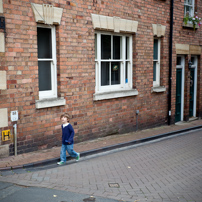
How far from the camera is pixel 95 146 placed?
864 centimetres

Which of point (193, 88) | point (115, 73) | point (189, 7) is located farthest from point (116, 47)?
point (193, 88)

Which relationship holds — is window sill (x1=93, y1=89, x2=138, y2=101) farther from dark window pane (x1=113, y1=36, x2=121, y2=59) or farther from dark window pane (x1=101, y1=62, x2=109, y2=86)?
dark window pane (x1=113, y1=36, x2=121, y2=59)

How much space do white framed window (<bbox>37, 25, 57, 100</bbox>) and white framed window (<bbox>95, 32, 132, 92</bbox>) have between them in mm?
1770

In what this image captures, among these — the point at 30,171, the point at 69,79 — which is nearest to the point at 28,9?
the point at 69,79

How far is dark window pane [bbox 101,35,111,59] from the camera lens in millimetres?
9852

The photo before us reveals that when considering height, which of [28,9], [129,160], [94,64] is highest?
[28,9]

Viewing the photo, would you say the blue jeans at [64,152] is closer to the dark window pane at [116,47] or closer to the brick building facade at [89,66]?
the brick building facade at [89,66]

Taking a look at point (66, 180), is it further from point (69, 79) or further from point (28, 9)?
point (28, 9)

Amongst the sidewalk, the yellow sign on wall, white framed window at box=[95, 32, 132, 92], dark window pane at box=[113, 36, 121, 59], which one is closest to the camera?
the sidewalk

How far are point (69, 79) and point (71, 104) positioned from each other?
75 centimetres

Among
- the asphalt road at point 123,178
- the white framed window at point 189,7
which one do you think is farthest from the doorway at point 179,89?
the asphalt road at point 123,178

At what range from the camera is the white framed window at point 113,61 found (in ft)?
31.7


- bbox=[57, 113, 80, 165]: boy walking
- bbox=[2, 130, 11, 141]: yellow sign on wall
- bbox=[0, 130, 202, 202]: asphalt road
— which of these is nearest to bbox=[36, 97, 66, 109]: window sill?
bbox=[57, 113, 80, 165]: boy walking

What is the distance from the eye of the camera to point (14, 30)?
7.16 metres
